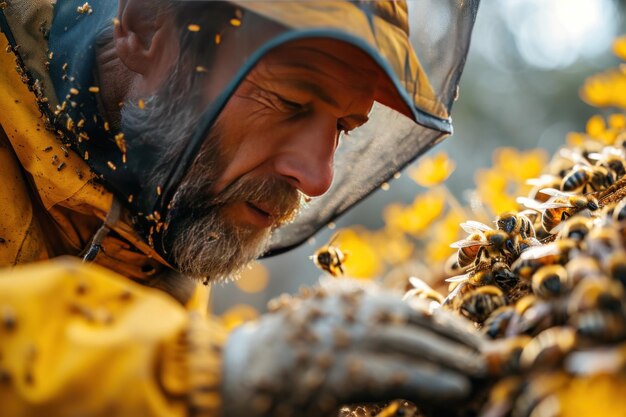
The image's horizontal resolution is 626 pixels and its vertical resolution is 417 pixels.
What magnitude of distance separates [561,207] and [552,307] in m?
1.03

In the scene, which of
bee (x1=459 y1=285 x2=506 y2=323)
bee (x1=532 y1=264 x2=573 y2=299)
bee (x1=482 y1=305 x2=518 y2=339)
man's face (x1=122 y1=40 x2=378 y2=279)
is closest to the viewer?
bee (x1=532 y1=264 x2=573 y2=299)

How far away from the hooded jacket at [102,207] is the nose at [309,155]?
1.14 ft

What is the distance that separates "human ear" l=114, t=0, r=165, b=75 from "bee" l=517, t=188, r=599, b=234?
5.51 ft

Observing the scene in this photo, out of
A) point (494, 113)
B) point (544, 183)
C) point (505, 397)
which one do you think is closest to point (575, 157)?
point (544, 183)

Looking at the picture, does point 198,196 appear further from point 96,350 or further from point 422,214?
point 422,214

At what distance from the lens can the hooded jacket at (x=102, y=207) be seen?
1.26 metres

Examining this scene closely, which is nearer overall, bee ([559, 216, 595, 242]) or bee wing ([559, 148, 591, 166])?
bee ([559, 216, 595, 242])

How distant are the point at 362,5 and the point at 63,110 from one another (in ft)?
4.35

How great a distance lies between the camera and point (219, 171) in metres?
2.61

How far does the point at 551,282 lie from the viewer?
1528 millimetres

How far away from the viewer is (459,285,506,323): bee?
6.01 feet

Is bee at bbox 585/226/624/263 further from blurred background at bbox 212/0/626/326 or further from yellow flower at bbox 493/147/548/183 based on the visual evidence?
blurred background at bbox 212/0/626/326

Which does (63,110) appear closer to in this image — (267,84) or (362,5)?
(267,84)

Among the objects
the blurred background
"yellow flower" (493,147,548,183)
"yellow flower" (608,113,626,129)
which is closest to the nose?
"yellow flower" (608,113,626,129)
